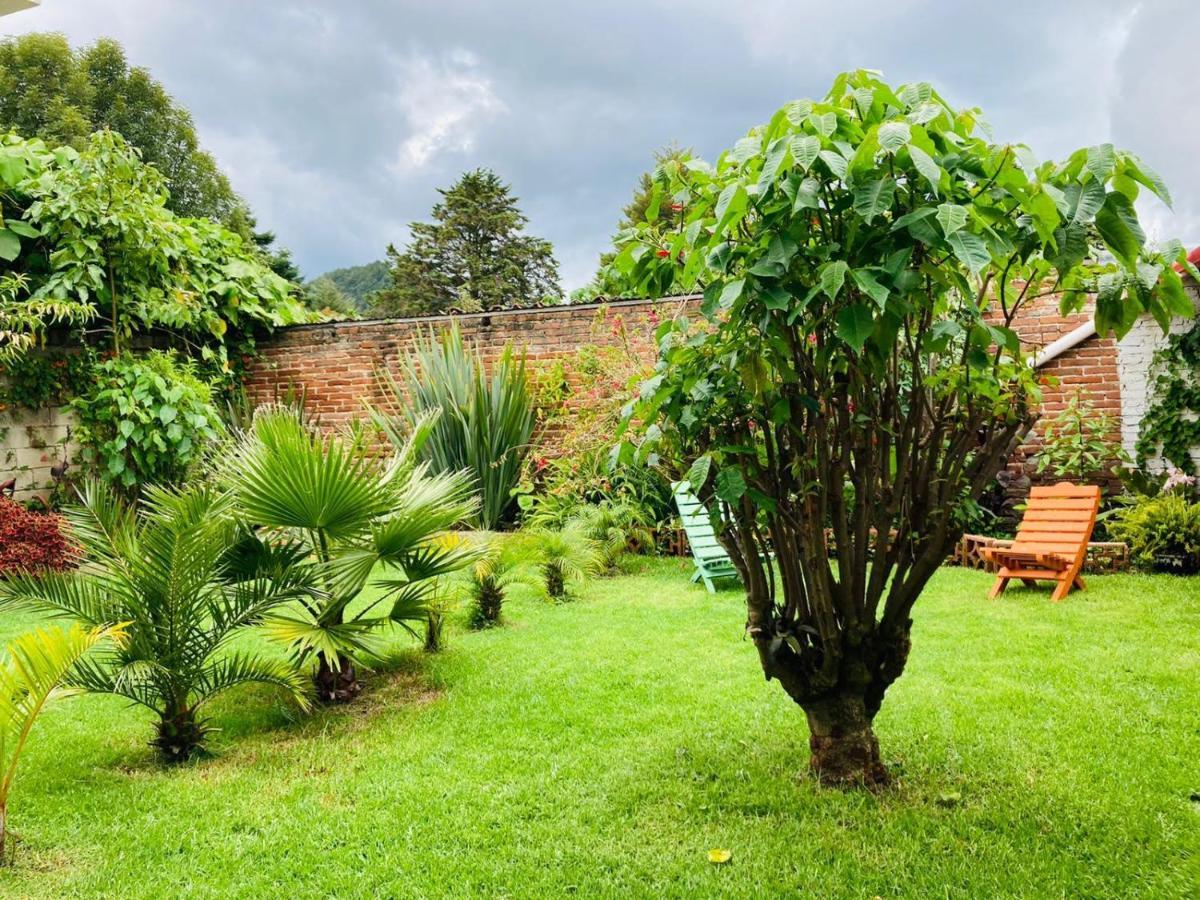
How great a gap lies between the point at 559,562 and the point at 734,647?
Result: 1941 mm

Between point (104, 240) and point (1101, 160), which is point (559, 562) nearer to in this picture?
point (1101, 160)

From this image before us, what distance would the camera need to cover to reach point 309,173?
40875 millimetres

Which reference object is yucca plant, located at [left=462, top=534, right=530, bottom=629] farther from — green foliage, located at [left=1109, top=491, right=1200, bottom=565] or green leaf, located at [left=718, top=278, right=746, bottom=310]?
green foliage, located at [left=1109, top=491, right=1200, bottom=565]

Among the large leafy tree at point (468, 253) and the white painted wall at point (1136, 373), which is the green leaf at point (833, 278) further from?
the large leafy tree at point (468, 253)

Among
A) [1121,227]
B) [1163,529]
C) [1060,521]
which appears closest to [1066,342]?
[1163,529]

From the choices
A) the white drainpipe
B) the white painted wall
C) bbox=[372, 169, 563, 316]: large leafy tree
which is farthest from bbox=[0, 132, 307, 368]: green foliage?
bbox=[372, 169, 563, 316]: large leafy tree

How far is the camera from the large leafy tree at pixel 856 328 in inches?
71.3

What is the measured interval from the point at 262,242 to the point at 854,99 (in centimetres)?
3131

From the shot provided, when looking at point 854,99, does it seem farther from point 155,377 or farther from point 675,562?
point 155,377

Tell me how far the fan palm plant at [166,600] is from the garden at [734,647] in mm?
16

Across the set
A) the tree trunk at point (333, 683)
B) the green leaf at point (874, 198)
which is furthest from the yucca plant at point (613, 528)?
the green leaf at point (874, 198)

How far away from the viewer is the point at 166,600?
3090 millimetres

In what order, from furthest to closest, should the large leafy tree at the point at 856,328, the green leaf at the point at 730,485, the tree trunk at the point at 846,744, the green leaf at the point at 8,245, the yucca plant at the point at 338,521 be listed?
the green leaf at the point at 8,245 < the yucca plant at the point at 338,521 < the tree trunk at the point at 846,744 < the green leaf at the point at 730,485 < the large leafy tree at the point at 856,328

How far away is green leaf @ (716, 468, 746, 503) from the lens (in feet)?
7.27
